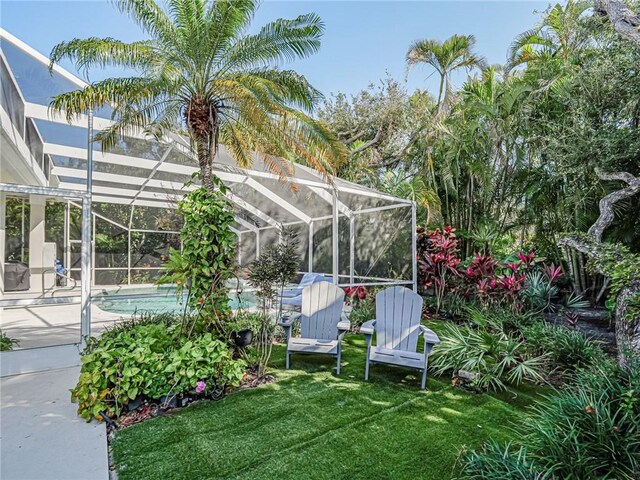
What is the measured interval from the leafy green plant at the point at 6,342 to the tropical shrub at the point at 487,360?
568 centimetres

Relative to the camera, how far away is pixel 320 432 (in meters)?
3.15

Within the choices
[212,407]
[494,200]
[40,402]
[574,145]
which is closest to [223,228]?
[212,407]

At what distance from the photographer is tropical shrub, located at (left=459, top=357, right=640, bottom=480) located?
2.27 meters

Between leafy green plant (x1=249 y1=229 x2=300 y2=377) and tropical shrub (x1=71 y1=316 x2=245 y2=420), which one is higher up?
leafy green plant (x1=249 y1=229 x2=300 y2=377)

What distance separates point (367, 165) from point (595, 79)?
28.2 ft

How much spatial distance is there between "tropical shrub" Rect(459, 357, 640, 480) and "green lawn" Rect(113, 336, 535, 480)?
0.38 m

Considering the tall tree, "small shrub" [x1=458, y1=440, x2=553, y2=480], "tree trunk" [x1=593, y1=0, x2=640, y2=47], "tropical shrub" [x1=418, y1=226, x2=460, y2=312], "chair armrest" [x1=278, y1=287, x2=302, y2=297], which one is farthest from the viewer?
"chair armrest" [x1=278, y1=287, x2=302, y2=297]

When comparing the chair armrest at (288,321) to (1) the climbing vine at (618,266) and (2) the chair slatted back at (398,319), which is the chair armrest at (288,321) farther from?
(1) the climbing vine at (618,266)

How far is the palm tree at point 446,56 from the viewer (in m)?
9.78

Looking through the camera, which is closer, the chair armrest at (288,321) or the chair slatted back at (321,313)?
the chair armrest at (288,321)

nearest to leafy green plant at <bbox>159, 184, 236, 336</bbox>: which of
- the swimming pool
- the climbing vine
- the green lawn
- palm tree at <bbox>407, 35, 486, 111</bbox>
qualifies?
the green lawn

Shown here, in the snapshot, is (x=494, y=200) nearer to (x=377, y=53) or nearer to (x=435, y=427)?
(x=377, y=53)

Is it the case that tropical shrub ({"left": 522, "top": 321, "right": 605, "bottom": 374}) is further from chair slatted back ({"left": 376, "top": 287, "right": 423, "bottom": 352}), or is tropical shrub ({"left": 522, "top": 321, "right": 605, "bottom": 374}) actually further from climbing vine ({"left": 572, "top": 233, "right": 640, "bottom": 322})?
chair slatted back ({"left": 376, "top": 287, "right": 423, "bottom": 352})

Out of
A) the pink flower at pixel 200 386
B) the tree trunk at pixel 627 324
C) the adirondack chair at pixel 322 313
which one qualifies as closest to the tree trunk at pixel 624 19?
the tree trunk at pixel 627 324
